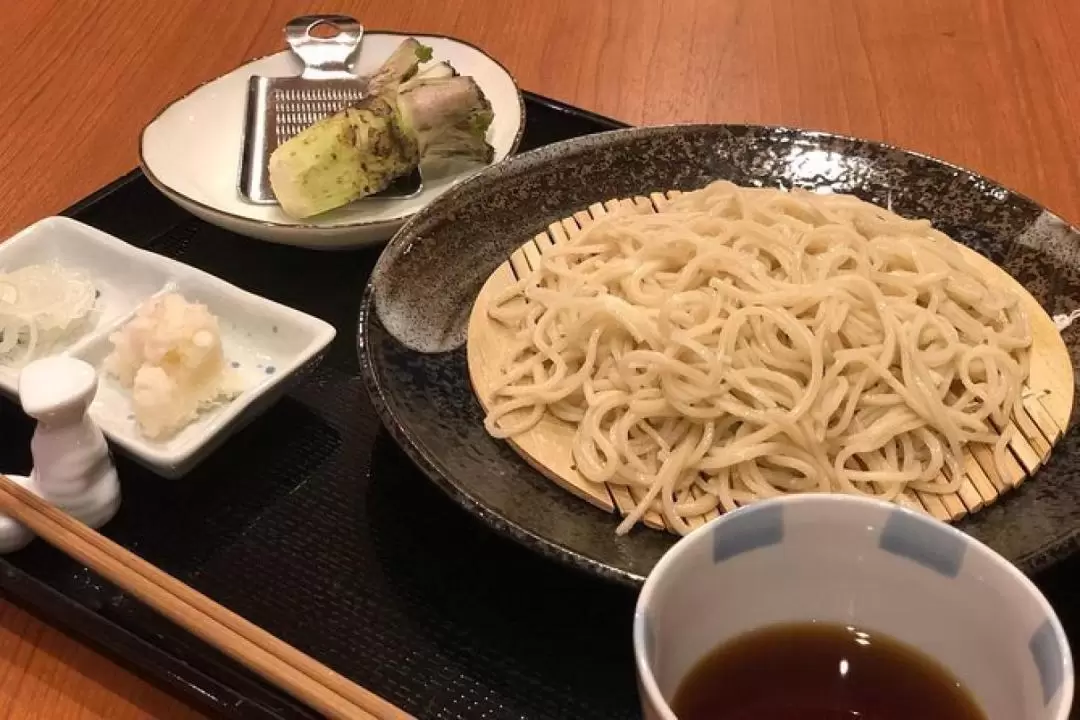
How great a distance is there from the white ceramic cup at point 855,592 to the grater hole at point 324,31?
5.50ft

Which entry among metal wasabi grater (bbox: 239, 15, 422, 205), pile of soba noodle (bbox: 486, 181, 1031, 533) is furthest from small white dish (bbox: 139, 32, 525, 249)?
pile of soba noodle (bbox: 486, 181, 1031, 533)

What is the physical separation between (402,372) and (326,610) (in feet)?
1.03

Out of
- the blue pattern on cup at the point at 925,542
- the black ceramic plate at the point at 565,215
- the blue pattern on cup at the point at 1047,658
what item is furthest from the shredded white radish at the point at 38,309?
the blue pattern on cup at the point at 1047,658

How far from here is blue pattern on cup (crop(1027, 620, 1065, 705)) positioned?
2.28ft

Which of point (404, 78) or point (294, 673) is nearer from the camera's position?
point (294, 673)

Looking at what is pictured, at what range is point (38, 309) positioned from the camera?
1.53 m

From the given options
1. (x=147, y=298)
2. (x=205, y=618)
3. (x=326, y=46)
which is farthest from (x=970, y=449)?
(x=326, y=46)

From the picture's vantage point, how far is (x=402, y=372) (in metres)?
1.35

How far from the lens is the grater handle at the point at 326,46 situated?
211 cm

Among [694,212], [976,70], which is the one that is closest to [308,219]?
[694,212]

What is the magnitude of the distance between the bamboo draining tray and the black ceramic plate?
2 centimetres

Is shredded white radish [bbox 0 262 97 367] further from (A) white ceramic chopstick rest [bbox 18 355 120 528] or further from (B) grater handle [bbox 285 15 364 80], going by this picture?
(B) grater handle [bbox 285 15 364 80]

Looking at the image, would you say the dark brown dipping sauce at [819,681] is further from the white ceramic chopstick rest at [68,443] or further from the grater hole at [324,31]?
the grater hole at [324,31]

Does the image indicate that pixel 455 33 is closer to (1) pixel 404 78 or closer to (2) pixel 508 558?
(1) pixel 404 78
